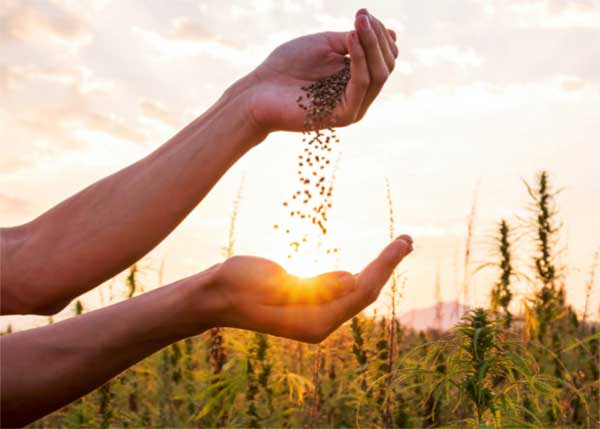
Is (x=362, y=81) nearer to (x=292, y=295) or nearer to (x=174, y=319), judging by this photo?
(x=292, y=295)

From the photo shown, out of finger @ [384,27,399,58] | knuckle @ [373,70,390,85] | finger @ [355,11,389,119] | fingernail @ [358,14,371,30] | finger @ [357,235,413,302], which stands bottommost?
finger @ [357,235,413,302]

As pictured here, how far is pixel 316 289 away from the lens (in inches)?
94.4

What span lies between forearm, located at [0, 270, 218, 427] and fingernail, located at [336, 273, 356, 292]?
0.38 m

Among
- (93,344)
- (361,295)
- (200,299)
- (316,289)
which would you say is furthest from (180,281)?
(361,295)

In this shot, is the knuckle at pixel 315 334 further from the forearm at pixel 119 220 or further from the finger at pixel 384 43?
the finger at pixel 384 43

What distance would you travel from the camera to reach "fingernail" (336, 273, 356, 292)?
7.84ft

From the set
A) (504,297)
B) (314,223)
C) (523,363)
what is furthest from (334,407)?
(523,363)

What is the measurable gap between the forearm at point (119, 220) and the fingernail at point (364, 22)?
0.64 meters

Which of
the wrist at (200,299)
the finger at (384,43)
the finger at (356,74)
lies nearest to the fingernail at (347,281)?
the wrist at (200,299)

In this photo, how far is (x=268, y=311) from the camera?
2.39m

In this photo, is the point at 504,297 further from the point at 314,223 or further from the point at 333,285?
the point at 333,285

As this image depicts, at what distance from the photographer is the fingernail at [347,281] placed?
7.84ft

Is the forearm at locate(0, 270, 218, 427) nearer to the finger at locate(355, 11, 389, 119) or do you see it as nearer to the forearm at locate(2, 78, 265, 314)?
the forearm at locate(2, 78, 265, 314)

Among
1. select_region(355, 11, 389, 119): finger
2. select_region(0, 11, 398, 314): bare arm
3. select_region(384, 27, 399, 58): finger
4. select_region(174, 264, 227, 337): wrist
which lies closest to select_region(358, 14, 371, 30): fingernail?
select_region(355, 11, 389, 119): finger
